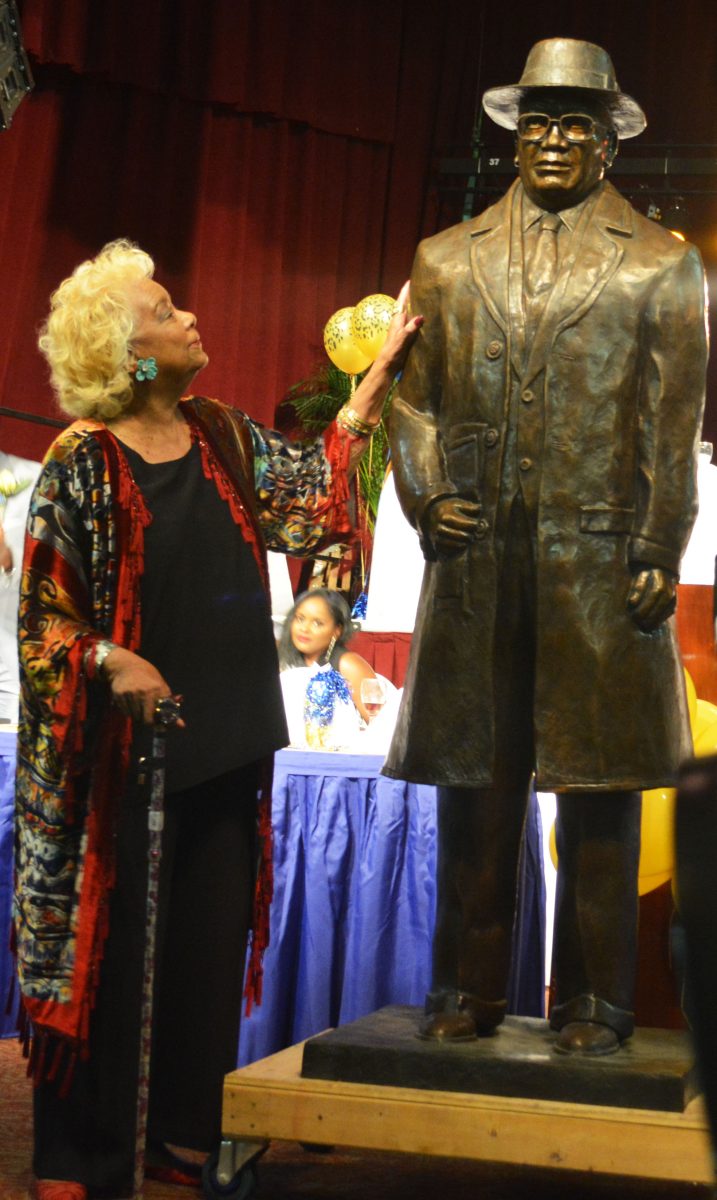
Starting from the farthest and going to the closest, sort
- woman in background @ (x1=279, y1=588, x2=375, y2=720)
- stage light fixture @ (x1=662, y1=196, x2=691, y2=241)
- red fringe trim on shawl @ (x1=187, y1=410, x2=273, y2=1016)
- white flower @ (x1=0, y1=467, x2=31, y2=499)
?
stage light fixture @ (x1=662, y1=196, x2=691, y2=241), white flower @ (x1=0, y1=467, x2=31, y2=499), woman in background @ (x1=279, y1=588, x2=375, y2=720), red fringe trim on shawl @ (x1=187, y1=410, x2=273, y2=1016)

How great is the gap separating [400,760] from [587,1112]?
630mm

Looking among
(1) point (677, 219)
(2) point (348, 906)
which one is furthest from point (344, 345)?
(2) point (348, 906)

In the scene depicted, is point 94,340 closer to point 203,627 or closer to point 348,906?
point 203,627

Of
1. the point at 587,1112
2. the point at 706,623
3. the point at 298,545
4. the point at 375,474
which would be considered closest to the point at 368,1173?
the point at 587,1112

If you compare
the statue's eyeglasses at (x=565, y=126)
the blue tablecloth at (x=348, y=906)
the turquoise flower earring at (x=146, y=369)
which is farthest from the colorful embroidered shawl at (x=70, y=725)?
the blue tablecloth at (x=348, y=906)

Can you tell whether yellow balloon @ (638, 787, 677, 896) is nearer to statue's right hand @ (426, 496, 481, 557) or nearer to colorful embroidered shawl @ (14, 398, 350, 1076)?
statue's right hand @ (426, 496, 481, 557)

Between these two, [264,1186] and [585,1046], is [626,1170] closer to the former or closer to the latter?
[585,1046]

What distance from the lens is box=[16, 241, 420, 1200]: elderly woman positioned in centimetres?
251

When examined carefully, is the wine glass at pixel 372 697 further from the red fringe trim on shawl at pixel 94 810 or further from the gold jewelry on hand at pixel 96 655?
the gold jewelry on hand at pixel 96 655

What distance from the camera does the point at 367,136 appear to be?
734cm

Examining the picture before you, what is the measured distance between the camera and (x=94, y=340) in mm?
2648

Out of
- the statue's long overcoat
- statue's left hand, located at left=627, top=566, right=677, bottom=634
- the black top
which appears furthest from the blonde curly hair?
statue's left hand, located at left=627, top=566, right=677, bottom=634

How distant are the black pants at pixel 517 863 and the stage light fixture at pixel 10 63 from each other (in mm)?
2138

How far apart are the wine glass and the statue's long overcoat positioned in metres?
1.37
